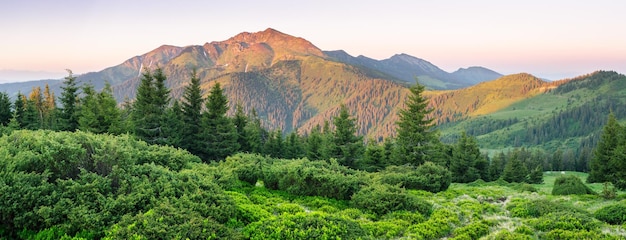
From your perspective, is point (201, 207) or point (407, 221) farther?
point (407, 221)

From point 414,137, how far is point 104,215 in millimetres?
35689

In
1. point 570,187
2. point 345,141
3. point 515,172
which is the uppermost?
point 570,187

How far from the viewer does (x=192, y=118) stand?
A: 1665 inches

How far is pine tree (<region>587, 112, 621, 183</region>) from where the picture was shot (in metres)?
44.9

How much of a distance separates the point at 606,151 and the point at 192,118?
176 feet

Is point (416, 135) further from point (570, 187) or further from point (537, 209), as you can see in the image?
point (537, 209)

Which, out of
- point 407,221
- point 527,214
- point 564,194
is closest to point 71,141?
point 407,221

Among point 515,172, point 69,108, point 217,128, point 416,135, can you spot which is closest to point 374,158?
point 416,135

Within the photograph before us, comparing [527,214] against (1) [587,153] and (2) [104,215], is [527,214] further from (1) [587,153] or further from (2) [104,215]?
(1) [587,153]

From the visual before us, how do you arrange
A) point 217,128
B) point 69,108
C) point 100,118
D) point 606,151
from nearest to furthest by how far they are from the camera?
point 100,118 < point 69,108 < point 217,128 < point 606,151

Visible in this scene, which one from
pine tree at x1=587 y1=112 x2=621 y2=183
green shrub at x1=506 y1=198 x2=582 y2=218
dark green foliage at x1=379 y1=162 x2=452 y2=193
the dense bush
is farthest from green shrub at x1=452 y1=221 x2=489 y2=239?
pine tree at x1=587 y1=112 x2=621 y2=183

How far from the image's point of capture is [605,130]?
46125 mm

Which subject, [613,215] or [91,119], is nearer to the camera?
[613,215]

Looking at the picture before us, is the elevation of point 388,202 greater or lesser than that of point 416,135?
greater
